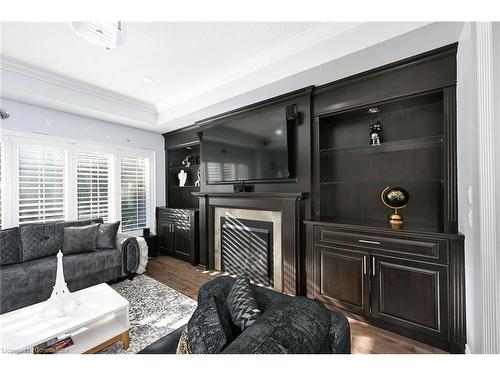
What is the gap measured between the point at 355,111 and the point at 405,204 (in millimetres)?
1105

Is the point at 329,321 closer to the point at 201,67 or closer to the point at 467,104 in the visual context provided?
the point at 467,104

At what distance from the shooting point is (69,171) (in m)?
3.43

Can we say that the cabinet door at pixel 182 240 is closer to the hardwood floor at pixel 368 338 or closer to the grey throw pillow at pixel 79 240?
the hardwood floor at pixel 368 338

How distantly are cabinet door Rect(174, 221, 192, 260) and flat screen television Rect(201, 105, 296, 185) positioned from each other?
100cm

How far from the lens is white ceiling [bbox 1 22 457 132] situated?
1941mm

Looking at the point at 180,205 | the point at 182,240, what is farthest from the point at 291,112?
the point at 180,205

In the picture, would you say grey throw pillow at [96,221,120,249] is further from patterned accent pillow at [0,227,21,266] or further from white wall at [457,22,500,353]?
white wall at [457,22,500,353]

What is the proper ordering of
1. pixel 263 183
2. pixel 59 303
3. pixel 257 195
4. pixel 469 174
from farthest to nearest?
pixel 263 183
pixel 257 195
pixel 59 303
pixel 469 174

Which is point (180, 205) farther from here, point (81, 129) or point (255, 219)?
point (255, 219)

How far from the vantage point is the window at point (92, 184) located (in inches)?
140

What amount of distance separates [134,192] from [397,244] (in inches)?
167

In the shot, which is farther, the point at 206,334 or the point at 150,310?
the point at 150,310

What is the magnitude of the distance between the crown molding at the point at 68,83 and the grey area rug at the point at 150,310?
2744 millimetres

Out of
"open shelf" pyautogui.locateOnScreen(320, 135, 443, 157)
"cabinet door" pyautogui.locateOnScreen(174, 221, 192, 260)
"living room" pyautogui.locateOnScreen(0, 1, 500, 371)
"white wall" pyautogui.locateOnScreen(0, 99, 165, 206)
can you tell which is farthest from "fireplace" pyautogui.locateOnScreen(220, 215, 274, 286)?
"white wall" pyautogui.locateOnScreen(0, 99, 165, 206)
